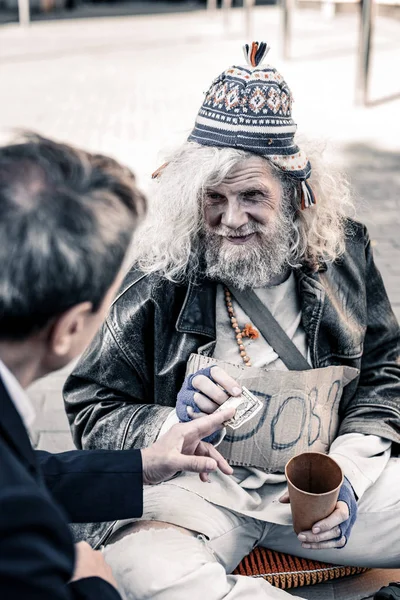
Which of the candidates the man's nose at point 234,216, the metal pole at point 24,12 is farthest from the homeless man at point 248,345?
the metal pole at point 24,12

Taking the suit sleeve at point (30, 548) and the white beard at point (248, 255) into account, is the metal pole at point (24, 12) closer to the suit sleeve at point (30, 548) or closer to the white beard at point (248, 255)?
the white beard at point (248, 255)

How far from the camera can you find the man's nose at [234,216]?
256 cm

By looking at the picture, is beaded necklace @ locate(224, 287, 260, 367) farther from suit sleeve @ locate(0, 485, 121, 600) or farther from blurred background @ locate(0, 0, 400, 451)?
suit sleeve @ locate(0, 485, 121, 600)

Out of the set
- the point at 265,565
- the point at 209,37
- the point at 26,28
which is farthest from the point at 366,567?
the point at 26,28

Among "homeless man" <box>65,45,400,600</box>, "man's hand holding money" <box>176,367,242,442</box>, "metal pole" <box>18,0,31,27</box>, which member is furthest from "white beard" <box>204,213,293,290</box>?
"metal pole" <box>18,0,31,27</box>

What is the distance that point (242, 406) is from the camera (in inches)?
91.9

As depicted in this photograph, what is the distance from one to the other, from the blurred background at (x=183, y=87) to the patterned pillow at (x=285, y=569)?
1278 millimetres

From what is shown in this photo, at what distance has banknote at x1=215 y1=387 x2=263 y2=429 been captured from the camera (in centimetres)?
228

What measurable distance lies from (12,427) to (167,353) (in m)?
1.14

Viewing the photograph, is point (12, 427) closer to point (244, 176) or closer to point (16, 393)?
point (16, 393)

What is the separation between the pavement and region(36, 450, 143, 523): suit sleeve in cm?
117

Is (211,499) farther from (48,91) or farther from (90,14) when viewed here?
(90,14)

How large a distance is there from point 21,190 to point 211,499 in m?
1.39

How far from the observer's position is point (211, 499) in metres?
2.47
